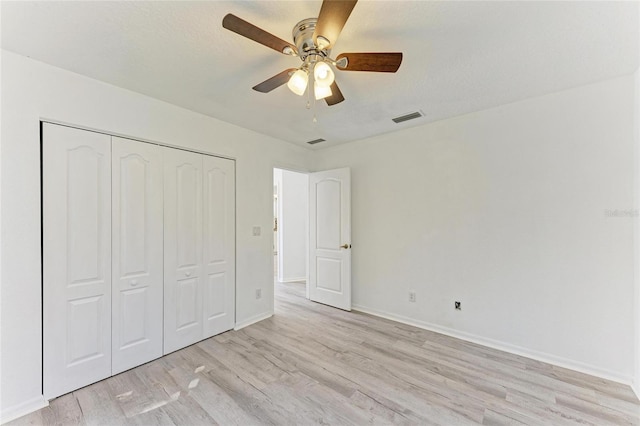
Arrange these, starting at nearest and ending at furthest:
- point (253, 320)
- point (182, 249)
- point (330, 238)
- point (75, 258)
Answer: point (75, 258)
point (182, 249)
point (253, 320)
point (330, 238)

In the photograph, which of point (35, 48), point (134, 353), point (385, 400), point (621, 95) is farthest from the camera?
point (134, 353)

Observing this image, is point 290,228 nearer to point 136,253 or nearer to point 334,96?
point 136,253

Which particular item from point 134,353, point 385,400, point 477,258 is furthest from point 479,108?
point 134,353

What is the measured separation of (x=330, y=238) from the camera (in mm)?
4078

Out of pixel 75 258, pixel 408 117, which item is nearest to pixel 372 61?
pixel 408 117

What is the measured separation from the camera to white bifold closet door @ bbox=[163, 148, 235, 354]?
262cm

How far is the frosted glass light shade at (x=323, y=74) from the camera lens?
58.5 inches

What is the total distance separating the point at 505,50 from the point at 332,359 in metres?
2.90

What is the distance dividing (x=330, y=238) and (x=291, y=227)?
81.2 inches

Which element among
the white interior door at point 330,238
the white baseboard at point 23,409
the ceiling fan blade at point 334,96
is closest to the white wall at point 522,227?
the white interior door at point 330,238

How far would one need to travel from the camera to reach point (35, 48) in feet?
5.79

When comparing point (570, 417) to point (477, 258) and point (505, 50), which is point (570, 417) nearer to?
point (477, 258)

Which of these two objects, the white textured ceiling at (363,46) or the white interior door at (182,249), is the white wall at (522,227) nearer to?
the white textured ceiling at (363,46)

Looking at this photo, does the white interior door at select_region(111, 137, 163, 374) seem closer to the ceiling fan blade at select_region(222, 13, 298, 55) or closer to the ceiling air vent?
the ceiling fan blade at select_region(222, 13, 298, 55)
